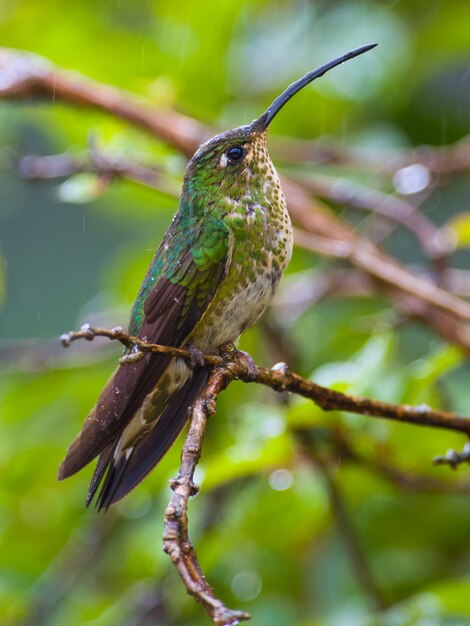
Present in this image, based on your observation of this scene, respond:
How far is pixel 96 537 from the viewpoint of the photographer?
142 inches

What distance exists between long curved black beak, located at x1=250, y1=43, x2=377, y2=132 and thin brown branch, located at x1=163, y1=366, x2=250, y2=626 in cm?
59

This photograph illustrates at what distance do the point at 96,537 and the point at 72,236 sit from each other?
10.4 ft

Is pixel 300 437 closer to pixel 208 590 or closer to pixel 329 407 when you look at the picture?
pixel 329 407

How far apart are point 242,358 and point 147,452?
29 cm

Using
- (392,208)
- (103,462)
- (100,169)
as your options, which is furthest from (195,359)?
(392,208)

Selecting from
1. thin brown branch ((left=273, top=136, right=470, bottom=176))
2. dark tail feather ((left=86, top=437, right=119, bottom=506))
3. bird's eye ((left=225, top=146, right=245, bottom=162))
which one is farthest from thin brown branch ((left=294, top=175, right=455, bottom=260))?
dark tail feather ((left=86, top=437, right=119, bottom=506))

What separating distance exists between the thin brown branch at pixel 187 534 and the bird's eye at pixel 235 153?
0.65 metres

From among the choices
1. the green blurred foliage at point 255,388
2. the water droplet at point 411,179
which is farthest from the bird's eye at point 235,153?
the water droplet at point 411,179

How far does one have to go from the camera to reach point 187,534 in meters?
1.24

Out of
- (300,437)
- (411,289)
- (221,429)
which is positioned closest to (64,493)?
(221,429)

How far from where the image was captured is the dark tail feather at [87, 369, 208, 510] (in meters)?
1.92

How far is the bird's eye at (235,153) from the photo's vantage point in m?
2.08

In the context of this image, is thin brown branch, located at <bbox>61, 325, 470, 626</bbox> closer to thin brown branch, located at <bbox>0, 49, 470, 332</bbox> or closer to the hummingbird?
the hummingbird

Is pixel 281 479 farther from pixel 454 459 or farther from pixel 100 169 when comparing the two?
pixel 100 169
